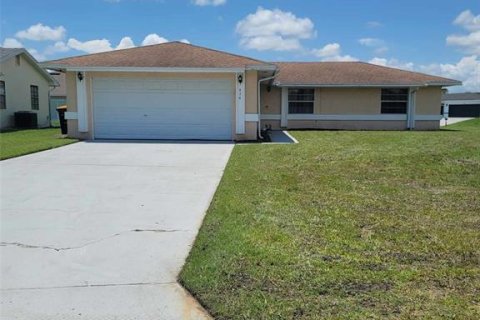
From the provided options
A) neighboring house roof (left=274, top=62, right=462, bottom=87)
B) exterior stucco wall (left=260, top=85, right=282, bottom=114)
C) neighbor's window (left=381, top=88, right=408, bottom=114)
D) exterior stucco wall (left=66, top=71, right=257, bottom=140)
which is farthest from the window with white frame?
neighbor's window (left=381, top=88, right=408, bottom=114)

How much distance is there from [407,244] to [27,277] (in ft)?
12.3

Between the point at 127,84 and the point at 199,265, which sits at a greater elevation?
the point at 127,84

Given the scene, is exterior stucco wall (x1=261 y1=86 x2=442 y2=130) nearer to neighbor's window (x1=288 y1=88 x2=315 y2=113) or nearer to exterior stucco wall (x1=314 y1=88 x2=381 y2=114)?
exterior stucco wall (x1=314 y1=88 x2=381 y2=114)

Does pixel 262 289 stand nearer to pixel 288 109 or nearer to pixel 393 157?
pixel 393 157

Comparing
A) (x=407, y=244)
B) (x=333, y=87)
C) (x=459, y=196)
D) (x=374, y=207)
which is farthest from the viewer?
(x=333, y=87)

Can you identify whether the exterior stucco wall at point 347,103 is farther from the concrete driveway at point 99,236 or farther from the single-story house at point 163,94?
the concrete driveway at point 99,236

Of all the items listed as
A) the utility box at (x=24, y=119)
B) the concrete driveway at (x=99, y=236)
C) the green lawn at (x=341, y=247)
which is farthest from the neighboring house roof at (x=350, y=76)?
the green lawn at (x=341, y=247)

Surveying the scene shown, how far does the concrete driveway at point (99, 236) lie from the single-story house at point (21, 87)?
49.1ft

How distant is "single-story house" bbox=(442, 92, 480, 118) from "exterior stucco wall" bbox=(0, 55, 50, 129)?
51.8 meters

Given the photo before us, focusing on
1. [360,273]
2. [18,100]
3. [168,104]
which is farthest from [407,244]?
[18,100]

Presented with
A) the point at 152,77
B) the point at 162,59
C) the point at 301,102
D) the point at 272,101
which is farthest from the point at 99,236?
the point at 301,102

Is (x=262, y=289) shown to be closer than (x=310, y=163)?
Yes

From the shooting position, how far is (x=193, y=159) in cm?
1204

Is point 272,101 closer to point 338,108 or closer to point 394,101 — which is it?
point 338,108
